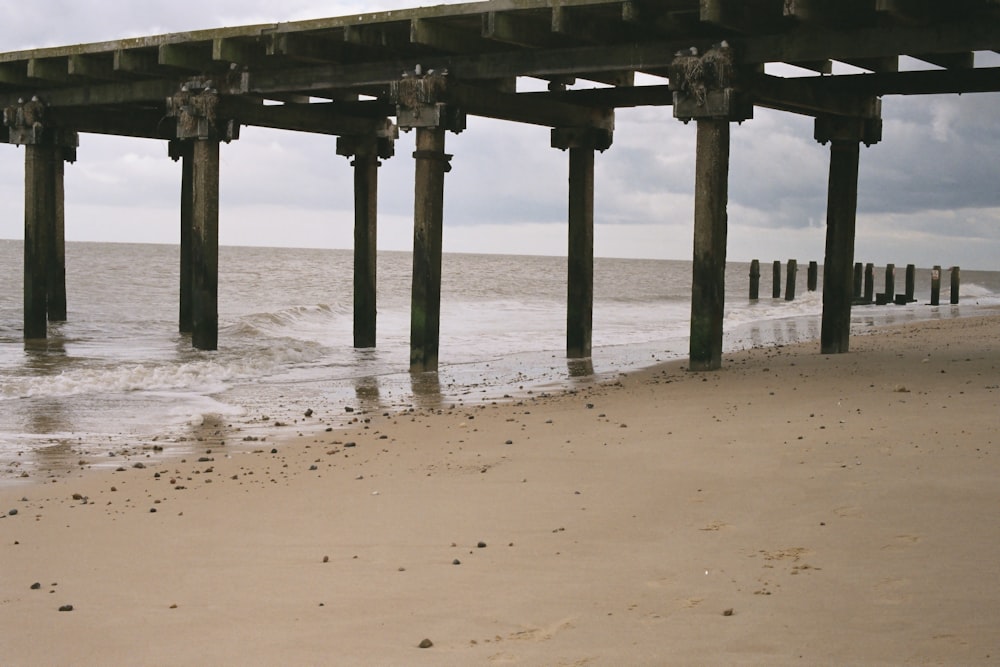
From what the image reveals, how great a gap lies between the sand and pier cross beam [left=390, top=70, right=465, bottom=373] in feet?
18.1

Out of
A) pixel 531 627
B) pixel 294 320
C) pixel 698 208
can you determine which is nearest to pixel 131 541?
pixel 531 627

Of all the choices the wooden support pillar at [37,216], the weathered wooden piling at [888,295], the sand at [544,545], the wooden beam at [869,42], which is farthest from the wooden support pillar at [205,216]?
the weathered wooden piling at [888,295]

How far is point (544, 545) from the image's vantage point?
5.56 metres

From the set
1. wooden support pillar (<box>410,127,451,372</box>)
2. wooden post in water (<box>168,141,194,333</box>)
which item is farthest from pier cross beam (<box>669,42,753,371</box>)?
wooden post in water (<box>168,141,194,333</box>)

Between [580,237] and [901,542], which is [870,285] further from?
[901,542]

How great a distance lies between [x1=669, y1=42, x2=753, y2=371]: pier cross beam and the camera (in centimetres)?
1211

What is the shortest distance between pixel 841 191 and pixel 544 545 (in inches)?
407

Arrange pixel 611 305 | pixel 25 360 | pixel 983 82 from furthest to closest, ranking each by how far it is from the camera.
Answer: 1. pixel 611 305
2. pixel 25 360
3. pixel 983 82

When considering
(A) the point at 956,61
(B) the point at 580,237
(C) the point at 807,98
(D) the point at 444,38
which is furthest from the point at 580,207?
(A) the point at 956,61

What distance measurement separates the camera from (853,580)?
15.4ft

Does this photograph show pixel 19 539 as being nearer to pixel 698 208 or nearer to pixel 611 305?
pixel 698 208

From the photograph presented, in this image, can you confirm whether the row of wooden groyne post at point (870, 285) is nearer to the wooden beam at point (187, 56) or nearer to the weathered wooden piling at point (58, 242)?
the weathered wooden piling at point (58, 242)

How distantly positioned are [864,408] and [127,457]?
18.2 feet

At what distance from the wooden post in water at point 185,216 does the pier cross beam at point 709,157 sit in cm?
1108
